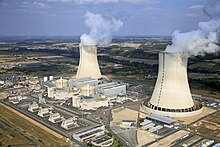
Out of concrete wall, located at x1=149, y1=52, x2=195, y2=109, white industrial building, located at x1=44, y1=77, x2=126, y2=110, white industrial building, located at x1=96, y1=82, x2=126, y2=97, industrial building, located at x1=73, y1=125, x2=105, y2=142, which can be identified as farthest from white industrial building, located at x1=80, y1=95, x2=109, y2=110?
concrete wall, located at x1=149, y1=52, x2=195, y2=109

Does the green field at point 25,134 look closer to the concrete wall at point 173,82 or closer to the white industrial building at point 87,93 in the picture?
the white industrial building at point 87,93

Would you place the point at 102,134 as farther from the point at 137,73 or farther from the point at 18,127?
the point at 137,73

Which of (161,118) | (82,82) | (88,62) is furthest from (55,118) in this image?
(88,62)

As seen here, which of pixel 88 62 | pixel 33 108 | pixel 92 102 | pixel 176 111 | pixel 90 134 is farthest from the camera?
pixel 88 62

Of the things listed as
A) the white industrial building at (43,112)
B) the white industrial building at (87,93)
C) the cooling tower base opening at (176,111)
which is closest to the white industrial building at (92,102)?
the white industrial building at (87,93)

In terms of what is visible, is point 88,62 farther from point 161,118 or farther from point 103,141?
point 103,141
